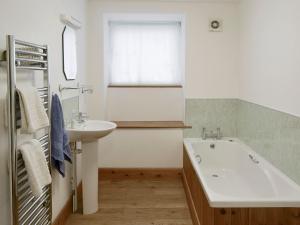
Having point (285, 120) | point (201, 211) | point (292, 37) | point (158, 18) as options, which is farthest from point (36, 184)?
point (158, 18)

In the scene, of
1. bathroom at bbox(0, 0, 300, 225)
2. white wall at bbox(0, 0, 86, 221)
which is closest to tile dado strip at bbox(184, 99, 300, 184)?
bathroom at bbox(0, 0, 300, 225)

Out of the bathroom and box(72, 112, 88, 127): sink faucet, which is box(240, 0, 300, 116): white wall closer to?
the bathroom

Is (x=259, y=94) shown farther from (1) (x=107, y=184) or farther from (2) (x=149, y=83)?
(1) (x=107, y=184)

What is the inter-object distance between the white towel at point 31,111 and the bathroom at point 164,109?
0.27ft

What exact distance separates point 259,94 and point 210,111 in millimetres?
957

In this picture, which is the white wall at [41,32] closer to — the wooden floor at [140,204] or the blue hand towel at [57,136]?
the blue hand towel at [57,136]

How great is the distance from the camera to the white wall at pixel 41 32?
1.75 m

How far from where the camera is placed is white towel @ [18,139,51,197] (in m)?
1.76

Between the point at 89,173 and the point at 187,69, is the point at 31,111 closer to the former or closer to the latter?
the point at 89,173

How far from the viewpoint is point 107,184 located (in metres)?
4.04

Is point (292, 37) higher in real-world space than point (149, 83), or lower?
higher

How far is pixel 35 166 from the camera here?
71.9 inches

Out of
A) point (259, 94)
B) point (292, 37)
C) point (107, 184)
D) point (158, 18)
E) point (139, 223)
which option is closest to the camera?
point (292, 37)

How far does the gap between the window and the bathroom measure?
0.05 feet
